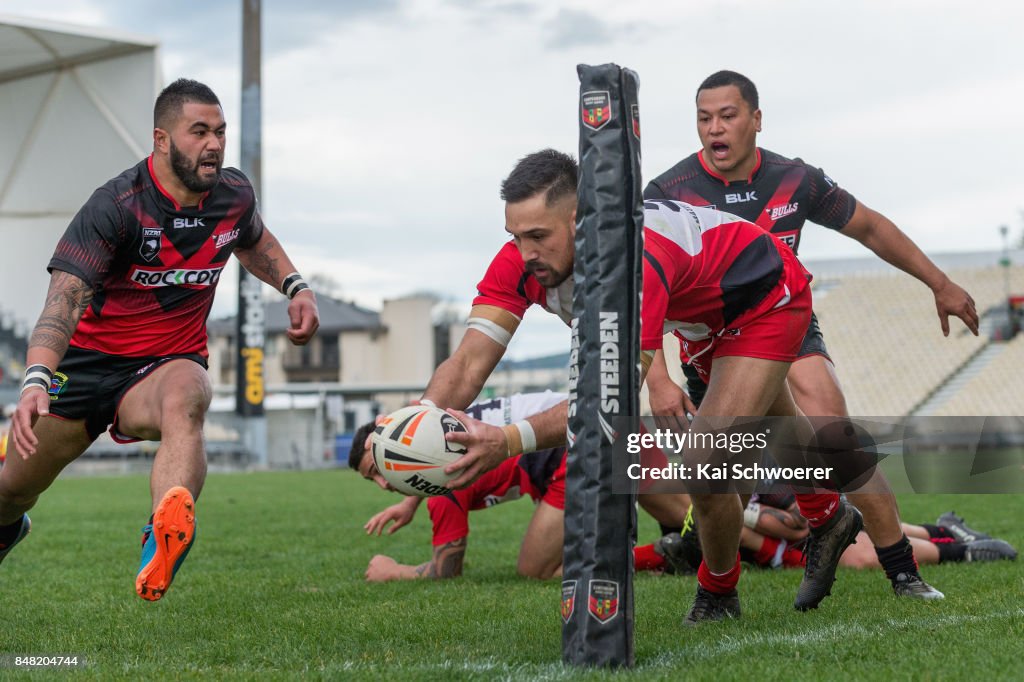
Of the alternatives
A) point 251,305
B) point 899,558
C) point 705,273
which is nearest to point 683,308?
point 705,273

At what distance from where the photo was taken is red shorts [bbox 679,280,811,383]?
4.68 meters

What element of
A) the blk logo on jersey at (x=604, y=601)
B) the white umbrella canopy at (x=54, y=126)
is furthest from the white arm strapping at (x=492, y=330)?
the white umbrella canopy at (x=54, y=126)

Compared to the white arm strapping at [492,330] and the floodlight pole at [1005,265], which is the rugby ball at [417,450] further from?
the floodlight pole at [1005,265]

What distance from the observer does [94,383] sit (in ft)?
17.6

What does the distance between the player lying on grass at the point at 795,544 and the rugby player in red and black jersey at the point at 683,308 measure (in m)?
1.89

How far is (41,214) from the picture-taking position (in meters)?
44.0

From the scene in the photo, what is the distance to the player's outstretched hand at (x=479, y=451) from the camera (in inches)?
154

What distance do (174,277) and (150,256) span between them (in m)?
0.18

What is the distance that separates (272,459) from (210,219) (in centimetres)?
3873

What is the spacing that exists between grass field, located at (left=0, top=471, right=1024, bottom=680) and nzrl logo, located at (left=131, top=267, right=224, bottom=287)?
164 centimetres

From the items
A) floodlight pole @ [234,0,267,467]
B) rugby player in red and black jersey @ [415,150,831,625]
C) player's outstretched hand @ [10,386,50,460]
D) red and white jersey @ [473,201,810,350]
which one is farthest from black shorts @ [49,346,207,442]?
floodlight pole @ [234,0,267,467]

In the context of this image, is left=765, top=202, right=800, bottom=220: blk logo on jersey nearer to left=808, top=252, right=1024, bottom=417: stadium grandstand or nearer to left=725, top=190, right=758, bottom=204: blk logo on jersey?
left=725, top=190, right=758, bottom=204: blk logo on jersey

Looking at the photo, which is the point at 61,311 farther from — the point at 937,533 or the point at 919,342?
the point at 919,342

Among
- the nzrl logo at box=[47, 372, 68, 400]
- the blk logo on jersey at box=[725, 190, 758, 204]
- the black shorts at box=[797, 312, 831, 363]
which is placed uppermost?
the blk logo on jersey at box=[725, 190, 758, 204]
